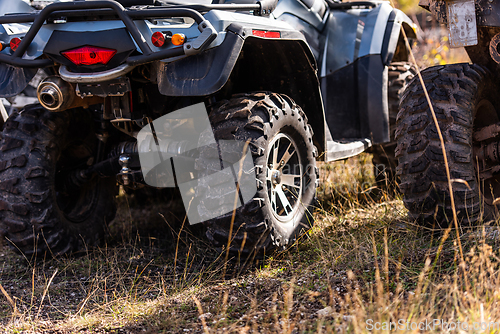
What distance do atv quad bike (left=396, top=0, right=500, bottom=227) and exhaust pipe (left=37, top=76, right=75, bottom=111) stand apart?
2.06 meters

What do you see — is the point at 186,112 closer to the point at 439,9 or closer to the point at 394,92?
the point at 439,9

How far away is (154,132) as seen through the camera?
3.26 metres

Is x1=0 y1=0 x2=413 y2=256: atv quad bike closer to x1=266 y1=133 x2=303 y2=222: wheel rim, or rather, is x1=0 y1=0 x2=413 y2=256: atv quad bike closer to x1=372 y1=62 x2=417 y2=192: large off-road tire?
x1=266 y1=133 x2=303 y2=222: wheel rim

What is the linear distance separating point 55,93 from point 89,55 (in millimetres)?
366

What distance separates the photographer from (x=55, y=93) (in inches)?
115

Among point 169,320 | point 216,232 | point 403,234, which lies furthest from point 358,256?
point 169,320

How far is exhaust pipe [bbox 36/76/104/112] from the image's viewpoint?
291cm

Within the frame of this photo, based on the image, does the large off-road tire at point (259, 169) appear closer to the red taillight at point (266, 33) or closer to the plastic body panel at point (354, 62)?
the red taillight at point (266, 33)

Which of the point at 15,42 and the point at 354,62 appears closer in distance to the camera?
the point at 15,42

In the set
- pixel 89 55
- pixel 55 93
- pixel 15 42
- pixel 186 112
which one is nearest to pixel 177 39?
pixel 89 55

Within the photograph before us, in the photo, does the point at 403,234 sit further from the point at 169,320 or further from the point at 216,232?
the point at 169,320

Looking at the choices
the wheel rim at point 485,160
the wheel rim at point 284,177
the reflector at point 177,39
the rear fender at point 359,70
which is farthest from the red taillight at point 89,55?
the wheel rim at point 485,160

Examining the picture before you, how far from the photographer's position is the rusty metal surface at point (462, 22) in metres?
2.83

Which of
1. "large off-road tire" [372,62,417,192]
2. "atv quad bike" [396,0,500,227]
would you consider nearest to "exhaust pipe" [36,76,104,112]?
"atv quad bike" [396,0,500,227]
